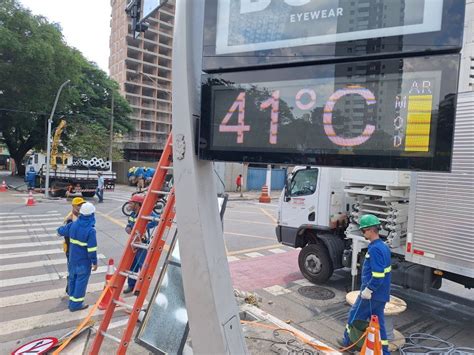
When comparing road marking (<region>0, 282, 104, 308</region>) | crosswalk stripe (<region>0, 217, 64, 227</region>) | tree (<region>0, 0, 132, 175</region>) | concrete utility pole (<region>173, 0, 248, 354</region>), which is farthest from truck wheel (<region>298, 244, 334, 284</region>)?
tree (<region>0, 0, 132, 175</region>)

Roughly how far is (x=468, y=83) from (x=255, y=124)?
4168mm

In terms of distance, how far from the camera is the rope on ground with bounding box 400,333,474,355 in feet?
16.1

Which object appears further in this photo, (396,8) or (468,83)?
(468,83)

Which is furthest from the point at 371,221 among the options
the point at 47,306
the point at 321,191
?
the point at 47,306

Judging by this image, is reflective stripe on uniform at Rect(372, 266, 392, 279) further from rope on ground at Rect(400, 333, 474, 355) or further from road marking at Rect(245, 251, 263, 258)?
road marking at Rect(245, 251, 263, 258)

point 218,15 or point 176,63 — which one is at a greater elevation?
point 218,15

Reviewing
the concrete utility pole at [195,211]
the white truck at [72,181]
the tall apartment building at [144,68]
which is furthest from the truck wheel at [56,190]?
the tall apartment building at [144,68]

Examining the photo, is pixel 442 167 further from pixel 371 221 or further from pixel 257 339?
pixel 257 339

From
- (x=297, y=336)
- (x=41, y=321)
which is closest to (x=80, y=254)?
(x=41, y=321)

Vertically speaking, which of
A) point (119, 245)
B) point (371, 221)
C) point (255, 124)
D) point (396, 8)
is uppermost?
point (396, 8)

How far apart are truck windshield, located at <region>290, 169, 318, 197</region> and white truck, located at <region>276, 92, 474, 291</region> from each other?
2 cm

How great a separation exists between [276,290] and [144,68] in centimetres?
7361

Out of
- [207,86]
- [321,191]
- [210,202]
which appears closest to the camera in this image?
[207,86]

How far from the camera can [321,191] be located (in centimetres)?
757
